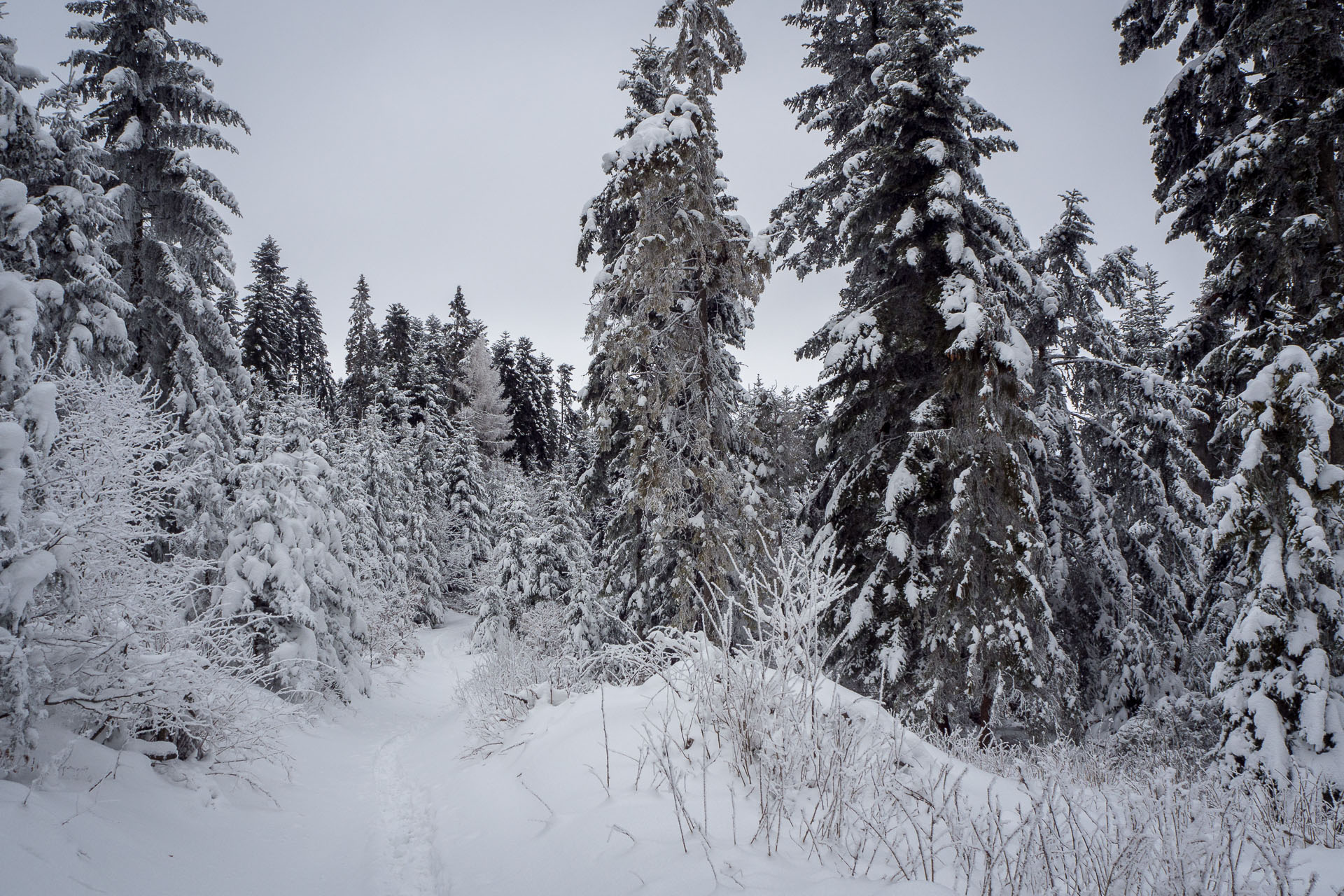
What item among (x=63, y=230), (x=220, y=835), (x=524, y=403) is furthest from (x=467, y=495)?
(x=220, y=835)

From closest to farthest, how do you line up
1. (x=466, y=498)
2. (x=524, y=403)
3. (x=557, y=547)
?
(x=557, y=547) < (x=466, y=498) < (x=524, y=403)

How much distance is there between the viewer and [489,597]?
27031 millimetres

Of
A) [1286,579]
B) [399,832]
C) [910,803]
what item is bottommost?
[399,832]

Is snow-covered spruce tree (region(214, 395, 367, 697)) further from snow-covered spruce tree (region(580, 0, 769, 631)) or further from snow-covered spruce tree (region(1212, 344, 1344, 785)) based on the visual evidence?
snow-covered spruce tree (region(1212, 344, 1344, 785))

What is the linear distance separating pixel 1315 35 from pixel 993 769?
8534mm

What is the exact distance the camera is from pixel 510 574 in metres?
27.1

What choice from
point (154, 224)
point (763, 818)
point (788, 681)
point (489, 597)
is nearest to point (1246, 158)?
point (788, 681)

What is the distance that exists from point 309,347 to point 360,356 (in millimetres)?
4519

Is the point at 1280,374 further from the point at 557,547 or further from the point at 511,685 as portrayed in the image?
the point at 557,547

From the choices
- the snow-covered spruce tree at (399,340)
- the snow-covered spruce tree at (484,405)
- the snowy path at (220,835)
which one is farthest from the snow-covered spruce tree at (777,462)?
the snow-covered spruce tree at (399,340)

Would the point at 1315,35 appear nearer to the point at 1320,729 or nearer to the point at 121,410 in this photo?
the point at 1320,729

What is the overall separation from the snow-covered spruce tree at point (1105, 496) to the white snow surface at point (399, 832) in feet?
30.3

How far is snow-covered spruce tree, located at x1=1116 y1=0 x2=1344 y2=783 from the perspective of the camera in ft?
19.4

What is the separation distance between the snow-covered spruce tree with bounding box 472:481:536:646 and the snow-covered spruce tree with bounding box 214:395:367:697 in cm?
1244
